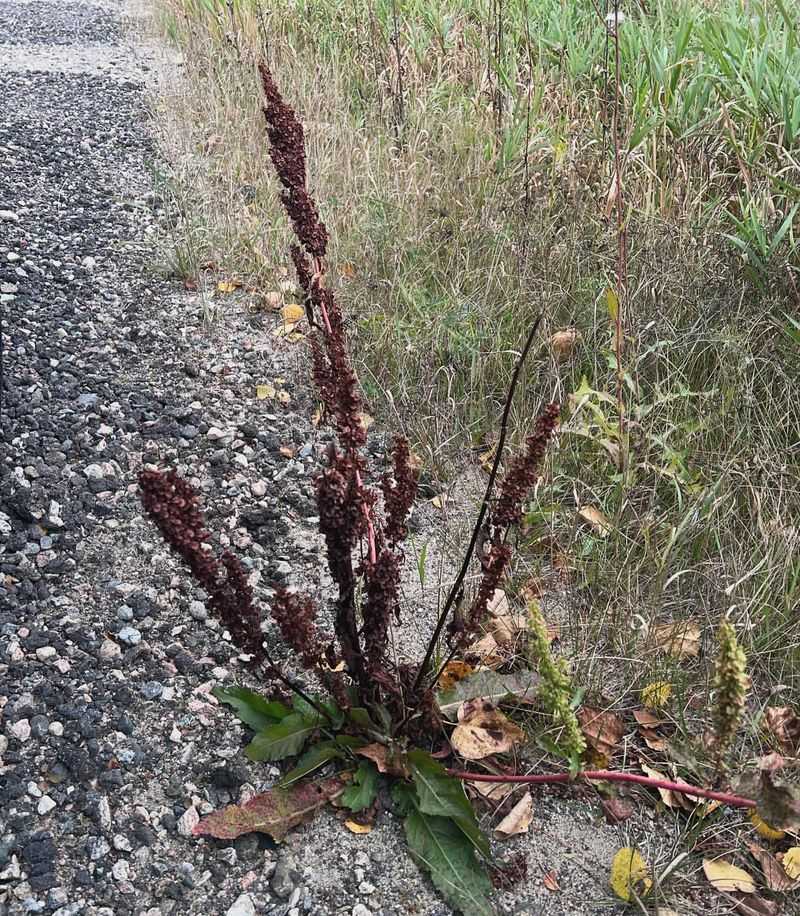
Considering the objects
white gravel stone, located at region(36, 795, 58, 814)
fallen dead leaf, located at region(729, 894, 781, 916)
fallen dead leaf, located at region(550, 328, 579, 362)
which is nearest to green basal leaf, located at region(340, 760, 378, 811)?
white gravel stone, located at region(36, 795, 58, 814)

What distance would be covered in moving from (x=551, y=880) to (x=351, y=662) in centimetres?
54

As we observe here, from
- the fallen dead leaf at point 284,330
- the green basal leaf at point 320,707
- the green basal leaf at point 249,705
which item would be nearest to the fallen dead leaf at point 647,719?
the green basal leaf at point 320,707

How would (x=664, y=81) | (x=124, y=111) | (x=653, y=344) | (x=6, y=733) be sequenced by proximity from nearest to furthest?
(x=6, y=733), (x=653, y=344), (x=664, y=81), (x=124, y=111)

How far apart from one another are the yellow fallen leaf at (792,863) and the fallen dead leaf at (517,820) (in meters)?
0.47

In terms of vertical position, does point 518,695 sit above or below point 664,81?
below

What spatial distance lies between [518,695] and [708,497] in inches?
28.1

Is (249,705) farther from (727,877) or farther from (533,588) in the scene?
(727,877)

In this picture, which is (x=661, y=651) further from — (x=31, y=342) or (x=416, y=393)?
(x=31, y=342)

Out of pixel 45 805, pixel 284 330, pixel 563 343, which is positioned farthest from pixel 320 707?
pixel 284 330

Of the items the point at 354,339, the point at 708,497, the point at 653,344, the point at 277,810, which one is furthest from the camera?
the point at 354,339

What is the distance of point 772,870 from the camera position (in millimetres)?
1684

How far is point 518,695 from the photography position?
6.41 ft

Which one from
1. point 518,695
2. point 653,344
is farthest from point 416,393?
point 518,695

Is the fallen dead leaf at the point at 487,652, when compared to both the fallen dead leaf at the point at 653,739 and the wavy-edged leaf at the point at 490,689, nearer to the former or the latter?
the wavy-edged leaf at the point at 490,689
